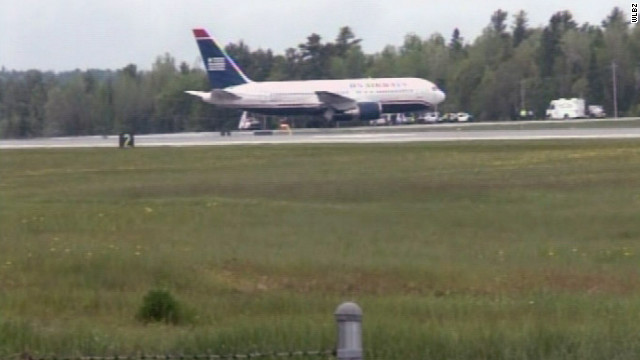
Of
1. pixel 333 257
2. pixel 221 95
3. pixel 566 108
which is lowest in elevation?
pixel 333 257

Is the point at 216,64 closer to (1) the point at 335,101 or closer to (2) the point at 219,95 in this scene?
(2) the point at 219,95

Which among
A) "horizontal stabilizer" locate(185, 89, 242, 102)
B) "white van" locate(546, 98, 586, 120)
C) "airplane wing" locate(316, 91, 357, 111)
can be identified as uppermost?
"horizontal stabilizer" locate(185, 89, 242, 102)

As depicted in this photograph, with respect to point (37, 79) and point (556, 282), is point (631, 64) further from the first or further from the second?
point (556, 282)

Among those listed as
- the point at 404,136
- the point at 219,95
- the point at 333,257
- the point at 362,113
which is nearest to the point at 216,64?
the point at 219,95

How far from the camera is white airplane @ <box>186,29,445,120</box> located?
57.1 metres

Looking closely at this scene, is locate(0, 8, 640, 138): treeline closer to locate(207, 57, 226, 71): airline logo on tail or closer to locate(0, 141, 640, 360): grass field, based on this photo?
locate(207, 57, 226, 71): airline logo on tail

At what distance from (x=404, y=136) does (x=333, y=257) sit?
32.6 metres

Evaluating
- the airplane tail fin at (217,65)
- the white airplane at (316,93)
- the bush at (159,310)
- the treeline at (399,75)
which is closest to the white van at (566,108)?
the treeline at (399,75)

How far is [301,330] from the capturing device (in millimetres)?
10797

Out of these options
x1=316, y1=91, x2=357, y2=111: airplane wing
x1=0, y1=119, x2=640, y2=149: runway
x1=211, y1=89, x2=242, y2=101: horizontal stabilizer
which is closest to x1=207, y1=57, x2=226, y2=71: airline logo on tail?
x1=0, y1=119, x2=640, y2=149: runway

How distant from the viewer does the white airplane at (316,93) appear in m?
57.1

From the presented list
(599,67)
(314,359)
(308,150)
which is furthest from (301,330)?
(599,67)

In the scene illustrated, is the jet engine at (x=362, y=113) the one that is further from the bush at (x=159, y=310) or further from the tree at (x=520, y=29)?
the bush at (x=159, y=310)

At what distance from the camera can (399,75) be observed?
63375 mm
